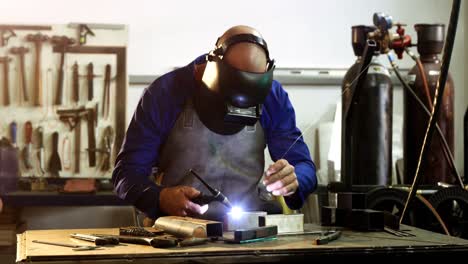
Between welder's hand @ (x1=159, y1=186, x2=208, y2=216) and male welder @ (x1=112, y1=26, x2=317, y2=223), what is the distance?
1 centimetres

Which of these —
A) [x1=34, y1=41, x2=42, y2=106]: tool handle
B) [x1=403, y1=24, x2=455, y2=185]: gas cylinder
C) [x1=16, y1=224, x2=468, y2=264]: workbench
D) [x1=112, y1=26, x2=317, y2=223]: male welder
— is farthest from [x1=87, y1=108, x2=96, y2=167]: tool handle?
[x1=16, y1=224, x2=468, y2=264]: workbench

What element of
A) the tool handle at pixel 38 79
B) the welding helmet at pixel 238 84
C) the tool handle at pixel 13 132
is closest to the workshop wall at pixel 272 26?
the tool handle at pixel 38 79

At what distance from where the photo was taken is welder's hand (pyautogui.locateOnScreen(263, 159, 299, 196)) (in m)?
2.21

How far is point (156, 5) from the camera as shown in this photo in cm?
434

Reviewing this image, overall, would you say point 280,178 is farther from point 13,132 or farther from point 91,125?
point 13,132

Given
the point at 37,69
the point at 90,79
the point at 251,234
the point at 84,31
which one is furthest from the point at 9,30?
the point at 251,234

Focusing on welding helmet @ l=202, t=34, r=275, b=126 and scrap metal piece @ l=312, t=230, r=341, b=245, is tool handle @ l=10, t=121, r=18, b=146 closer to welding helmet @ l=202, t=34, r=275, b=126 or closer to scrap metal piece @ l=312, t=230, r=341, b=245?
welding helmet @ l=202, t=34, r=275, b=126

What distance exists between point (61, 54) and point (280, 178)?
2.31 m

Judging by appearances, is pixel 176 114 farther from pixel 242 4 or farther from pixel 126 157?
pixel 242 4

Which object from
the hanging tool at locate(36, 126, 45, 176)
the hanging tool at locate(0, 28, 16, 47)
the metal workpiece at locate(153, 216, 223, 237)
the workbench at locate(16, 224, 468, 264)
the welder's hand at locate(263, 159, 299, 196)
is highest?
the hanging tool at locate(0, 28, 16, 47)

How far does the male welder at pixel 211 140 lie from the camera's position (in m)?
2.33

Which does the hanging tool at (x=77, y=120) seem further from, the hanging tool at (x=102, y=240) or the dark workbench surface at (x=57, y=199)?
the hanging tool at (x=102, y=240)

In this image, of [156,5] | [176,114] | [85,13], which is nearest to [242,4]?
[156,5]

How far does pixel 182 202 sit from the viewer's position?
7.20 ft
